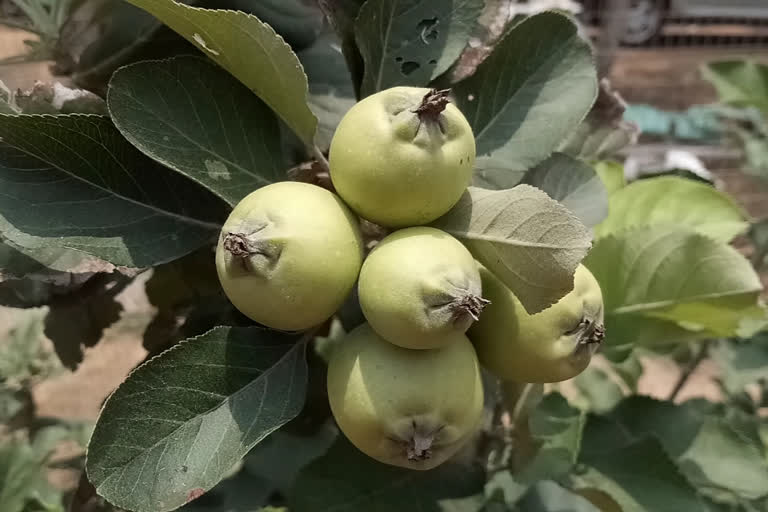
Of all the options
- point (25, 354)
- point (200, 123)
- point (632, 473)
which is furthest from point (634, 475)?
point (25, 354)

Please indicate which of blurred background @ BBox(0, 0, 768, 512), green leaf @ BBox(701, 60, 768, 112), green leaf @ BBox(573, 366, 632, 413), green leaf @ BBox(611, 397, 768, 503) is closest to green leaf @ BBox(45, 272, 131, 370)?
blurred background @ BBox(0, 0, 768, 512)

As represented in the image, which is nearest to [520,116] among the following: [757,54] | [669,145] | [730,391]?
[730,391]

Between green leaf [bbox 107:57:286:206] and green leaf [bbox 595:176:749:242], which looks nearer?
green leaf [bbox 107:57:286:206]

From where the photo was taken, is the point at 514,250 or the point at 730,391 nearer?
the point at 514,250

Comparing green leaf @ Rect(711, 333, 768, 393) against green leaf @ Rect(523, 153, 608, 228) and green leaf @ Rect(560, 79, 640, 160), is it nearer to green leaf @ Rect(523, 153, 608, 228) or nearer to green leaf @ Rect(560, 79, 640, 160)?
green leaf @ Rect(560, 79, 640, 160)

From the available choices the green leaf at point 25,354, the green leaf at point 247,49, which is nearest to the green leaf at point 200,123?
the green leaf at point 247,49

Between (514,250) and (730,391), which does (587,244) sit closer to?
(514,250)
